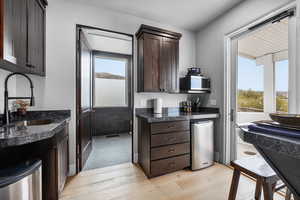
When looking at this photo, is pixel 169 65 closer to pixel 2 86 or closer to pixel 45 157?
pixel 45 157

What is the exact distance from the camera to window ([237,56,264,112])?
193 centimetres

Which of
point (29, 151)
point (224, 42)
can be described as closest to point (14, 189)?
point (29, 151)

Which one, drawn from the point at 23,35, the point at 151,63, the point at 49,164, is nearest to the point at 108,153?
the point at 49,164

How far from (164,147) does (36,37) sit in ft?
7.39

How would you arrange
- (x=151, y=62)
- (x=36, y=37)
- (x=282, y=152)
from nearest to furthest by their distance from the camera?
1. (x=282, y=152)
2. (x=36, y=37)
3. (x=151, y=62)

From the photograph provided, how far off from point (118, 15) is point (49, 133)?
7.14 ft

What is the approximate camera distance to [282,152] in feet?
1.48

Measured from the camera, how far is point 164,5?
2.11 meters

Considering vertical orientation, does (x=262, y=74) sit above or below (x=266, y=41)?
below

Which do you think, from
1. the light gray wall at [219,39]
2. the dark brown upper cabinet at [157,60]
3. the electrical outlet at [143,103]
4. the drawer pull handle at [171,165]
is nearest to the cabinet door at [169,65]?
the dark brown upper cabinet at [157,60]

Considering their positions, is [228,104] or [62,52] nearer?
[62,52]

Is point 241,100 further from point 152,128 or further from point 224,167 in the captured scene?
point 152,128

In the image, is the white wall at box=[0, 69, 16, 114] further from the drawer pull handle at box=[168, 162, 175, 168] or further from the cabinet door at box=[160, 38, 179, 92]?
the drawer pull handle at box=[168, 162, 175, 168]

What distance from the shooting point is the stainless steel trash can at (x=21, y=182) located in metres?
0.82
